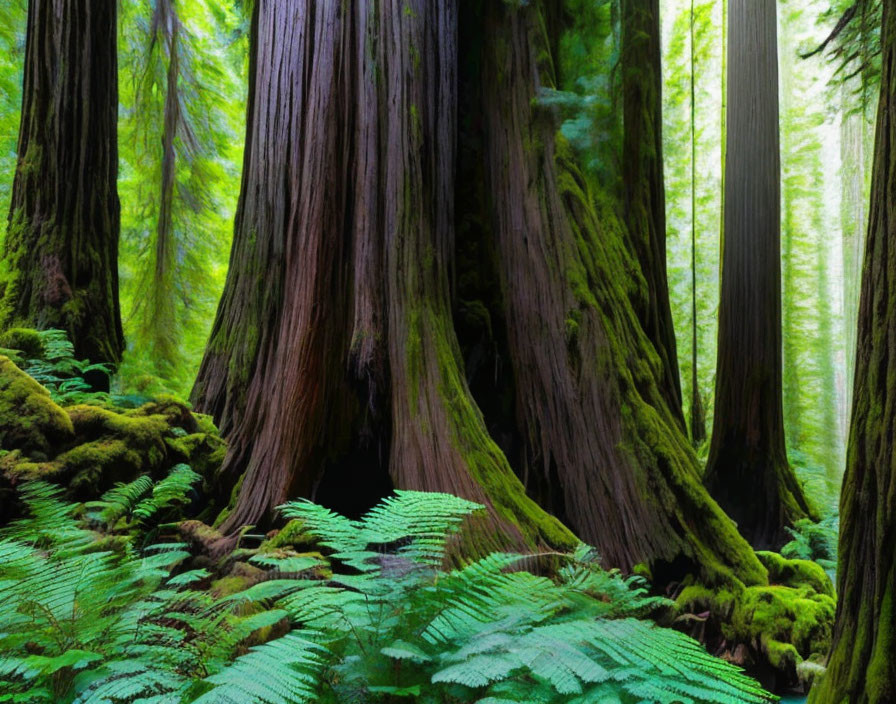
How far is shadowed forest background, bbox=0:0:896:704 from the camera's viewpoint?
1310 millimetres

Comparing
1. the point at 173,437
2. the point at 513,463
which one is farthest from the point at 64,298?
the point at 513,463

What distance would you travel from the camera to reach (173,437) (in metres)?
3.20

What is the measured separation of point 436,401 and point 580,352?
3.46ft

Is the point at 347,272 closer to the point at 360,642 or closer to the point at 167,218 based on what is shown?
the point at 360,642

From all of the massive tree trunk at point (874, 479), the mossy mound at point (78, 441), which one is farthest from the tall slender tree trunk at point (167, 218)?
the massive tree trunk at point (874, 479)

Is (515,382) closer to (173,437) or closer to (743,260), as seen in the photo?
(173,437)

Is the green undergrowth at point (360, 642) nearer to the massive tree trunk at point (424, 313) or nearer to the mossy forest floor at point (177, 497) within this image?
the mossy forest floor at point (177, 497)

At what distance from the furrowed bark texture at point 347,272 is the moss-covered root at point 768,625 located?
85 centimetres

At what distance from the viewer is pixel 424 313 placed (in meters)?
3.53

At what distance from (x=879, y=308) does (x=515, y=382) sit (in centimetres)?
275

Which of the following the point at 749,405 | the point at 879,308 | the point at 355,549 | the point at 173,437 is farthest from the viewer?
the point at 749,405

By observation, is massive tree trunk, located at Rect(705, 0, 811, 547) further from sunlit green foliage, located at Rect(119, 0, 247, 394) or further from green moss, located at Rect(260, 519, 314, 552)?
sunlit green foliage, located at Rect(119, 0, 247, 394)

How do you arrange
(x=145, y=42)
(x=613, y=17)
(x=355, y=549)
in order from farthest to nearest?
(x=145, y=42), (x=613, y=17), (x=355, y=549)

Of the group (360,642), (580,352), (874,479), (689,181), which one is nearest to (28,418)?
(360,642)
